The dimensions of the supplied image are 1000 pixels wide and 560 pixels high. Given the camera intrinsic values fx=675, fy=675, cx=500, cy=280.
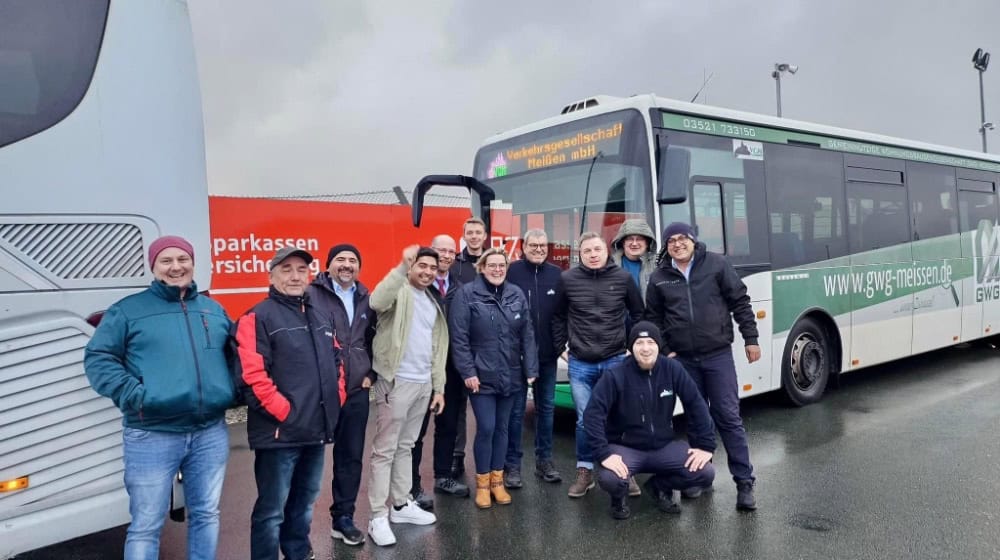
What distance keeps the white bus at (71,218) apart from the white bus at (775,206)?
2914mm

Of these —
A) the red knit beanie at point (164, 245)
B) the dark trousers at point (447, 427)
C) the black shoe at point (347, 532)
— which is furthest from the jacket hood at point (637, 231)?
the red knit beanie at point (164, 245)

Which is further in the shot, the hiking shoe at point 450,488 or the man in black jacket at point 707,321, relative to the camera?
the hiking shoe at point 450,488

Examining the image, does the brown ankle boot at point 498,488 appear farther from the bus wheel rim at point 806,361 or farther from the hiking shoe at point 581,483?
the bus wheel rim at point 806,361

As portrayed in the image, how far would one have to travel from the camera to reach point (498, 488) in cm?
463

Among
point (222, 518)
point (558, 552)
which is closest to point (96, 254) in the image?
point (222, 518)

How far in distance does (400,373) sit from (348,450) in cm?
53

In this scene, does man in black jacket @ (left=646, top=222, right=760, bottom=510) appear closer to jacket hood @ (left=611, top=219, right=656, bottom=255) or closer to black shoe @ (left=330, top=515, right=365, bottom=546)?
jacket hood @ (left=611, top=219, right=656, bottom=255)

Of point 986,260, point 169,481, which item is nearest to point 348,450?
point 169,481

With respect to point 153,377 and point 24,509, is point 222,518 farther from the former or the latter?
point 153,377

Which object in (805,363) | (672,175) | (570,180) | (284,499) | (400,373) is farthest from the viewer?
(805,363)

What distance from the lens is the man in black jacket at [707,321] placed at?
4.61m

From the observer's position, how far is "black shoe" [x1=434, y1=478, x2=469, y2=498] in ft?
15.7

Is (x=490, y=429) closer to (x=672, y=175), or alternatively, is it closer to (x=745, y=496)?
(x=745, y=496)

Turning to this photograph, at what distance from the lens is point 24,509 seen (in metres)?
2.90
